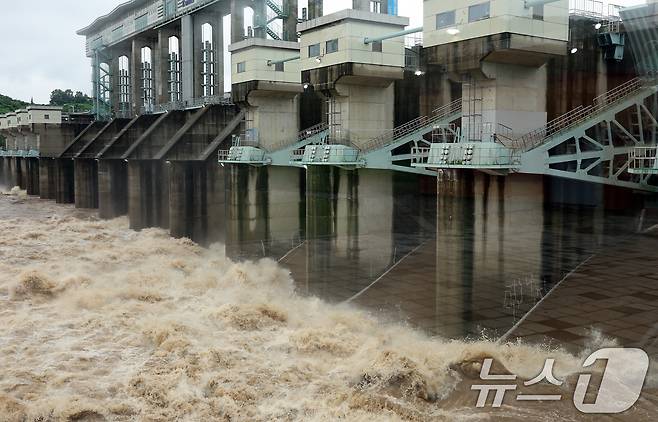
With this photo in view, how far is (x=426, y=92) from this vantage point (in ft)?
67.0

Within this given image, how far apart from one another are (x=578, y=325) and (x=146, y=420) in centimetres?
785

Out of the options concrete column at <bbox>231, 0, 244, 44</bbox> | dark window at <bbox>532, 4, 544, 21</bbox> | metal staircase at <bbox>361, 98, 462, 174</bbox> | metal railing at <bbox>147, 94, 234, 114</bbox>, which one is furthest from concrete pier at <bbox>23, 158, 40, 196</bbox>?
dark window at <bbox>532, 4, 544, 21</bbox>

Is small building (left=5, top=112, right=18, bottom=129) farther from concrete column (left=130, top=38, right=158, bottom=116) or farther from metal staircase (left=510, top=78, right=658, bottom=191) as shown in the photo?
metal staircase (left=510, top=78, right=658, bottom=191)

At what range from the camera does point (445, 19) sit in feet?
50.1

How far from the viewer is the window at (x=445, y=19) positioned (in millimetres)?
15094

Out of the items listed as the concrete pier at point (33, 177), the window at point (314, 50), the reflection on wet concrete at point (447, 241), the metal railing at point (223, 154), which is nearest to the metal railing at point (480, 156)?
the reflection on wet concrete at point (447, 241)

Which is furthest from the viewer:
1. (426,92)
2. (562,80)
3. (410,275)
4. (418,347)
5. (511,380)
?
(426,92)

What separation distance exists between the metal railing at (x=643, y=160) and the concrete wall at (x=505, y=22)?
288 centimetres

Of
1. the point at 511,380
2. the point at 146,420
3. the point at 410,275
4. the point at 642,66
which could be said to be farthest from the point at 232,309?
the point at 642,66

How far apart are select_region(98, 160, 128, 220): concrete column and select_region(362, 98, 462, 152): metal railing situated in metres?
18.2

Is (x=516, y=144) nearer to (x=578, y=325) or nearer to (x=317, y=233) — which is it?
(x=578, y=325)

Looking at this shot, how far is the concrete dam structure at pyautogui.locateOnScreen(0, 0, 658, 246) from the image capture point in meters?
14.4

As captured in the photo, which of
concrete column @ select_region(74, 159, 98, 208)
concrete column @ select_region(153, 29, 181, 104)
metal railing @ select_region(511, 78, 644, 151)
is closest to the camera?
metal railing @ select_region(511, 78, 644, 151)

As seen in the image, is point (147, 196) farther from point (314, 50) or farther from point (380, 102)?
point (380, 102)
